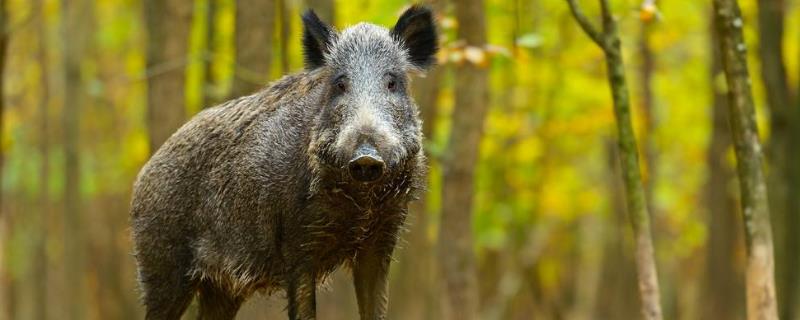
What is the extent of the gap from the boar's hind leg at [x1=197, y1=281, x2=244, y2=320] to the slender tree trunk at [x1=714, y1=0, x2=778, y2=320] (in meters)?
3.39

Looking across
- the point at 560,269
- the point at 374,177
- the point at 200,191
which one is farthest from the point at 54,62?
the point at 374,177

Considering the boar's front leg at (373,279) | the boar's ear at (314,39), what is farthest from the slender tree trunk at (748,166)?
the boar's ear at (314,39)

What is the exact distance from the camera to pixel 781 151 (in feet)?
44.7

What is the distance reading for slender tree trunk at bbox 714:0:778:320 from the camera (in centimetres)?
818

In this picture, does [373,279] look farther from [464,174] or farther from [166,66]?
[166,66]

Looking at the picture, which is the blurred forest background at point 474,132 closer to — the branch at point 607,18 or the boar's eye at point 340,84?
the branch at point 607,18

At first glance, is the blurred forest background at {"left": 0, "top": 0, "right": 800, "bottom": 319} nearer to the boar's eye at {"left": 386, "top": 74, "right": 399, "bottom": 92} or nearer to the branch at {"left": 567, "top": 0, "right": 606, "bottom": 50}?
the branch at {"left": 567, "top": 0, "right": 606, "bottom": 50}

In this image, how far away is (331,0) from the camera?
11.5m

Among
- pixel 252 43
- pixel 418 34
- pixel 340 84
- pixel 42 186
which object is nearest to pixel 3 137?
pixel 42 186

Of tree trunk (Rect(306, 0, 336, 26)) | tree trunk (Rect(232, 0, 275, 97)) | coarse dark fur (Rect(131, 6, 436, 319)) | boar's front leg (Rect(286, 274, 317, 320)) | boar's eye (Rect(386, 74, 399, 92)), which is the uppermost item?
tree trunk (Rect(306, 0, 336, 26))

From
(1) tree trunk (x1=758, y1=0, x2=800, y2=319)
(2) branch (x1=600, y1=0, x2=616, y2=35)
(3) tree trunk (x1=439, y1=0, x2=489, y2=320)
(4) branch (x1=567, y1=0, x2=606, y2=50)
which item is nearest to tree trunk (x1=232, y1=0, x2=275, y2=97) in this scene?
(3) tree trunk (x1=439, y1=0, x2=489, y2=320)

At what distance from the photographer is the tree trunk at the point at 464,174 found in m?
12.3

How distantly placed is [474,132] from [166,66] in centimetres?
313

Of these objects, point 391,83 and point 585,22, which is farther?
point 585,22
